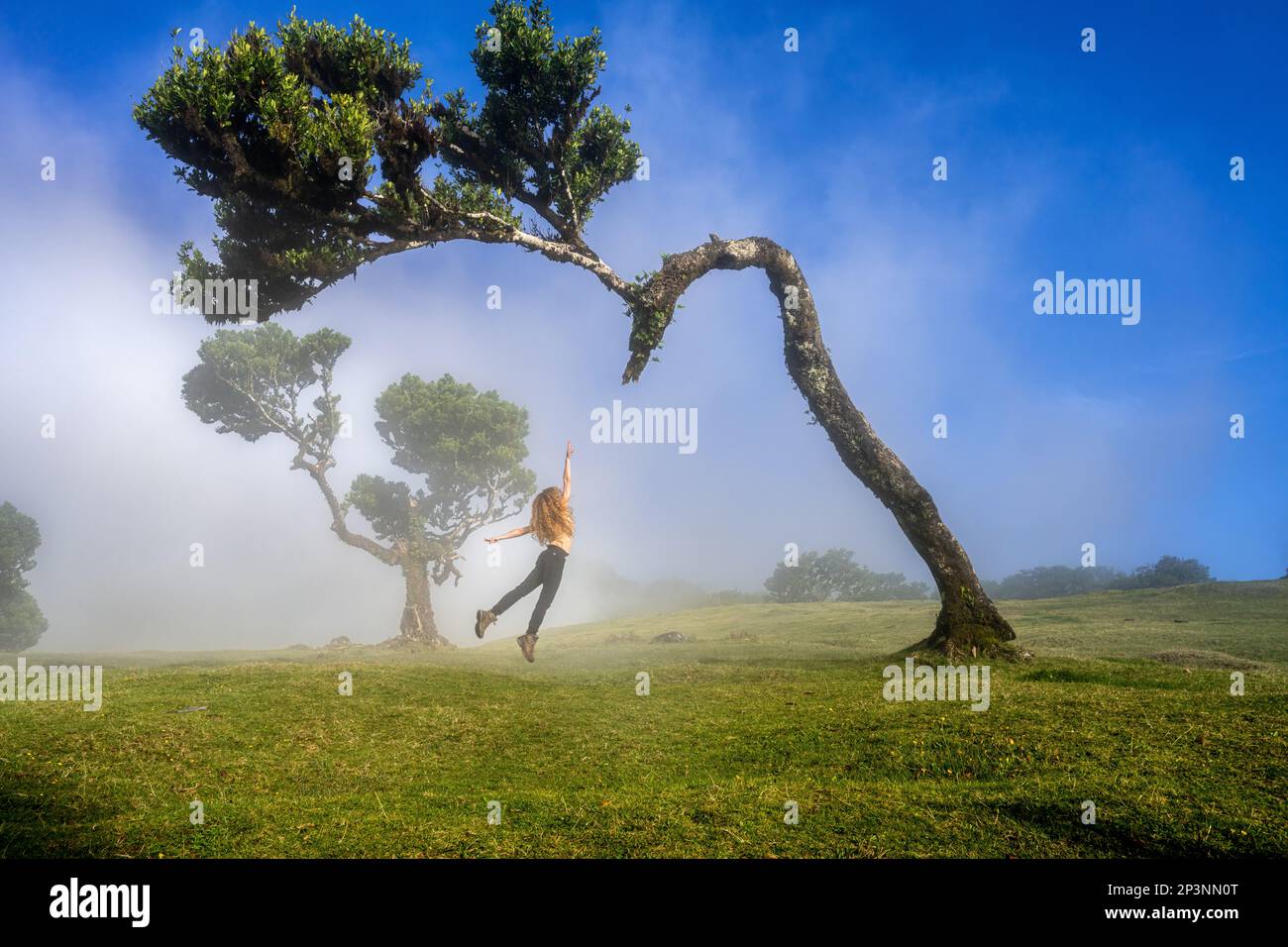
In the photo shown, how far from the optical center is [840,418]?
17984mm

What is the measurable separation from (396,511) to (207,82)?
33.8 m

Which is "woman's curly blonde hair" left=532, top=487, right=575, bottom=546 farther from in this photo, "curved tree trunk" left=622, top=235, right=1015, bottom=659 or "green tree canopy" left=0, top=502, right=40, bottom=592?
"green tree canopy" left=0, top=502, right=40, bottom=592

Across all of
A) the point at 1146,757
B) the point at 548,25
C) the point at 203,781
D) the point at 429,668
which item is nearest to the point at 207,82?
the point at 548,25

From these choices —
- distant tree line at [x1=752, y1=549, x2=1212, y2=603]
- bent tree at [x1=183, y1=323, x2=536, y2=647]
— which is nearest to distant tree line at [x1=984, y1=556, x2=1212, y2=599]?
distant tree line at [x1=752, y1=549, x2=1212, y2=603]

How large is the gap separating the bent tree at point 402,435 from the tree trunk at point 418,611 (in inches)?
2.5

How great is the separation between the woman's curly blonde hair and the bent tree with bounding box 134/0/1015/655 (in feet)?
25.3

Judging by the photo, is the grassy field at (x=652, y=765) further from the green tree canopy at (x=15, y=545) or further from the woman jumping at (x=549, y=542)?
the green tree canopy at (x=15, y=545)

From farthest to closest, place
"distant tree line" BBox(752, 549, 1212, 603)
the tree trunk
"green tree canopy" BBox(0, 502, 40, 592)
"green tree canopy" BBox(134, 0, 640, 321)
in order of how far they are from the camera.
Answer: "distant tree line" BBox(752, 549, 1212, 603) < "green tree canopy" BBox(0, 502, 40, 592) < the tree trunk < "green tree canopy" BBox(134, 0, 640, 321)

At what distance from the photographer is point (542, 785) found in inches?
289

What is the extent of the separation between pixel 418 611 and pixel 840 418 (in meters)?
31.6

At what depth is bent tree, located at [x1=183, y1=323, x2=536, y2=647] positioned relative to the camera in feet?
134

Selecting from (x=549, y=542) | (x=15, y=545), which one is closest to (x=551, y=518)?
(x=549, y=542)

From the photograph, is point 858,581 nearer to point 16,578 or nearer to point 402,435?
point 402,435
